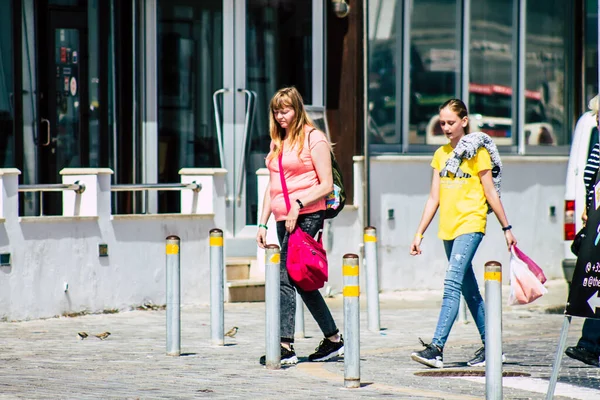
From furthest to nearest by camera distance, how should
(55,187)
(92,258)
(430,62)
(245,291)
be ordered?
(430,62) → (245,291) → (92,258) → (55,187)

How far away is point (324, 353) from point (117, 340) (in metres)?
2.12

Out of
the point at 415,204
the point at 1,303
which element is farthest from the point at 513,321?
the point at 1,303

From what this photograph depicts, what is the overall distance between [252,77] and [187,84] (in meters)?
0.76

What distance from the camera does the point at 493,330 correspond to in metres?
6.93

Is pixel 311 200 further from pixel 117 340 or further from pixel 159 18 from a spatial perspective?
pixel 159 18

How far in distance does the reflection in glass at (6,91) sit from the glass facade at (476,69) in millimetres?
4162

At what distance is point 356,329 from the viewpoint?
7559 mm

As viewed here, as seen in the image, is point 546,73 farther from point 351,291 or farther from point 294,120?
point 351,291

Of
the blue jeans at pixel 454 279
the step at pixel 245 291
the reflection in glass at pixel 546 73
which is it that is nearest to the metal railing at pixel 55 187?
the step at pixel 245 291

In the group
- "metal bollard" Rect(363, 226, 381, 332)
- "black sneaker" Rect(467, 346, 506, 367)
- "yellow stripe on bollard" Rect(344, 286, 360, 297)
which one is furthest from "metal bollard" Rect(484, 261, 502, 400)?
"metal bollard" Rect(363, 226, 381, 332)

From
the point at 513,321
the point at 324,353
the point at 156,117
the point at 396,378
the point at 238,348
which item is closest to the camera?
the point at 396,378

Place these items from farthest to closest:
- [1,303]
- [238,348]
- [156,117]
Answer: [156,117] → [1,303] → [238,348]

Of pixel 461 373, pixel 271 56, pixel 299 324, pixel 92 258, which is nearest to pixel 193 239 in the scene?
pixel 92 258

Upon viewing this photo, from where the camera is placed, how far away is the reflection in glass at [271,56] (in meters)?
14.5
